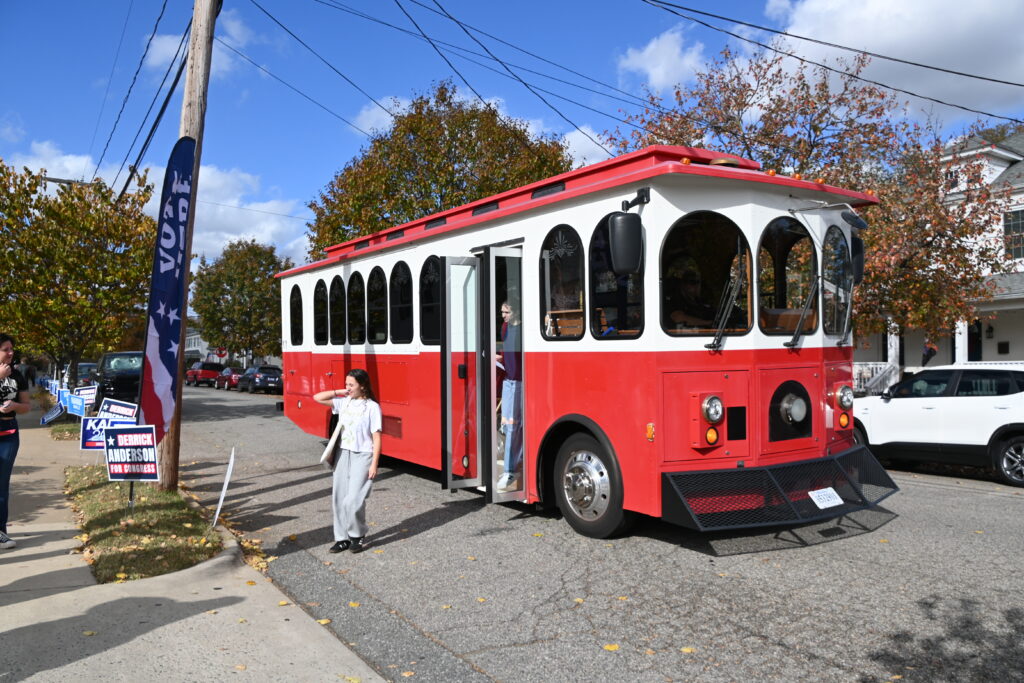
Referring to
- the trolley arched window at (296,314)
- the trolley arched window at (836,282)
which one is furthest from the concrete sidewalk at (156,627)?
the trolley arched window at (296,314)

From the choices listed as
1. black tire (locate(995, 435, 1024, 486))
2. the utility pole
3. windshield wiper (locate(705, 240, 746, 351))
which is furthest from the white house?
the utility pole

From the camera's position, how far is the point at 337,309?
11266mm

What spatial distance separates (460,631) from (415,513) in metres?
3.37

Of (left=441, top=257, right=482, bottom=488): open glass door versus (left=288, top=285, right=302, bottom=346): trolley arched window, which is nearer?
(left=441, top=257, right=482, bottom=488): open glass door

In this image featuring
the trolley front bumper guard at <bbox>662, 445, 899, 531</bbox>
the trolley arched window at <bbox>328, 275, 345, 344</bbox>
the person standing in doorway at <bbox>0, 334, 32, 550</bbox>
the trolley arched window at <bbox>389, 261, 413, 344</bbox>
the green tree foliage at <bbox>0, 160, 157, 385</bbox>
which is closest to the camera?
the trolley front bumper guard at <bbox>662, 445, 899, 531</bbox>

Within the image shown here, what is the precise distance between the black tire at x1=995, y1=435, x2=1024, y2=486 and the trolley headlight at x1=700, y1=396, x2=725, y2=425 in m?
5.74

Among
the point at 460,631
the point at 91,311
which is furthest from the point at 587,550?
the point at 91,311

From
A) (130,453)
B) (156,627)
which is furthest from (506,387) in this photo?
(156,627)

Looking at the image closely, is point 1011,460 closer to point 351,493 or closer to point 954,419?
point 954,419

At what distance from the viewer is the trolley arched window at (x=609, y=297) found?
20.1ft

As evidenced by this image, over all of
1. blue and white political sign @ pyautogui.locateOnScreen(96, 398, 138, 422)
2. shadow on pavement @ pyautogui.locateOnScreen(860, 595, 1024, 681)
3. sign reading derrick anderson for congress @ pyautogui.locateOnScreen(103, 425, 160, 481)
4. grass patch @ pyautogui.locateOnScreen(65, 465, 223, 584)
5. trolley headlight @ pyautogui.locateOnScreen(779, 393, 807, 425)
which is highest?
trolley headlight @ pyautogui.locateOnScreen(779, 393, 807, 425)

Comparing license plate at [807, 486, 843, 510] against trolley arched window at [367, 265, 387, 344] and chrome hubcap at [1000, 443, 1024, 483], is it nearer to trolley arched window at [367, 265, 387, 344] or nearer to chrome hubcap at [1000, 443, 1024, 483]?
chrome hubcap at [1000, 443, 1024, 483]

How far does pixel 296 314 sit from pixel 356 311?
102 inches

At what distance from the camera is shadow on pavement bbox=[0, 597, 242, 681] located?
4.27 m
